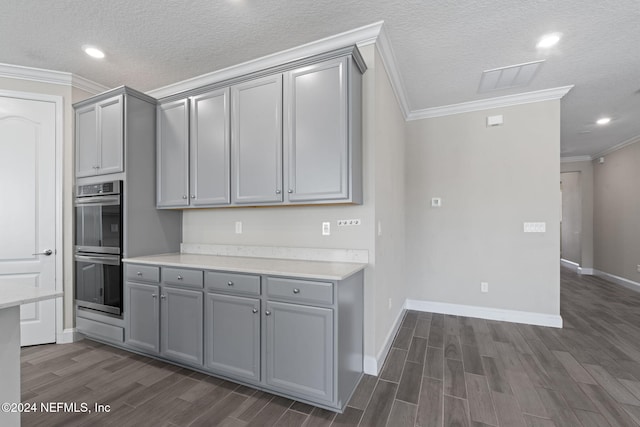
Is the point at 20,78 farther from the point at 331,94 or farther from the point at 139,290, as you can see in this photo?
the point at 331,94

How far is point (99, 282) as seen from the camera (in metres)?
2.89

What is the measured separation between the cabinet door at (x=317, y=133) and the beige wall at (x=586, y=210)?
7124 millimetres

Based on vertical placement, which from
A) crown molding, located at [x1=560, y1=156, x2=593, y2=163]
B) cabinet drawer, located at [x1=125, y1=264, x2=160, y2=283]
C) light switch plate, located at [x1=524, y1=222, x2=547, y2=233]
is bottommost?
cabinet drawer, located at [x1=125, y1=264, x2=160, y2=283]

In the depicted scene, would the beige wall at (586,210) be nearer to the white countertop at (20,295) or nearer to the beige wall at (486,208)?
the beige wall at (486,208)

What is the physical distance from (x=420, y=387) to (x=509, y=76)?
10.5 ft

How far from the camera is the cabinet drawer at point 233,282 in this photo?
209 cm

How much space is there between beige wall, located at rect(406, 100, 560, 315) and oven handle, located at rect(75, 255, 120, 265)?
3507 mm

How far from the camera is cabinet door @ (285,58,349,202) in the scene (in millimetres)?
2166

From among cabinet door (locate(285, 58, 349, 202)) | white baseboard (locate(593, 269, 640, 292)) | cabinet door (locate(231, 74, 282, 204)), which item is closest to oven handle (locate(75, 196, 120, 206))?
cabinet door (locate(231, 74, 282, 204))

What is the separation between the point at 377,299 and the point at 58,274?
10.8 ft

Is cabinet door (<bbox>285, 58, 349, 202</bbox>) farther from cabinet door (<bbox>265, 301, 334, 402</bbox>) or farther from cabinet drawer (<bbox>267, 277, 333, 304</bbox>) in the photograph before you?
cabinet door (<bbox>265, 301, 334, 402</bbox>)

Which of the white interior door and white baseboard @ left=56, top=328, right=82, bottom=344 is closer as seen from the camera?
the white interior door

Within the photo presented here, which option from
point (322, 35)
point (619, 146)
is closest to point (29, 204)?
point (322, 35)

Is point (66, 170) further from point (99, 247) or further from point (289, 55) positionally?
point (289, 55)
